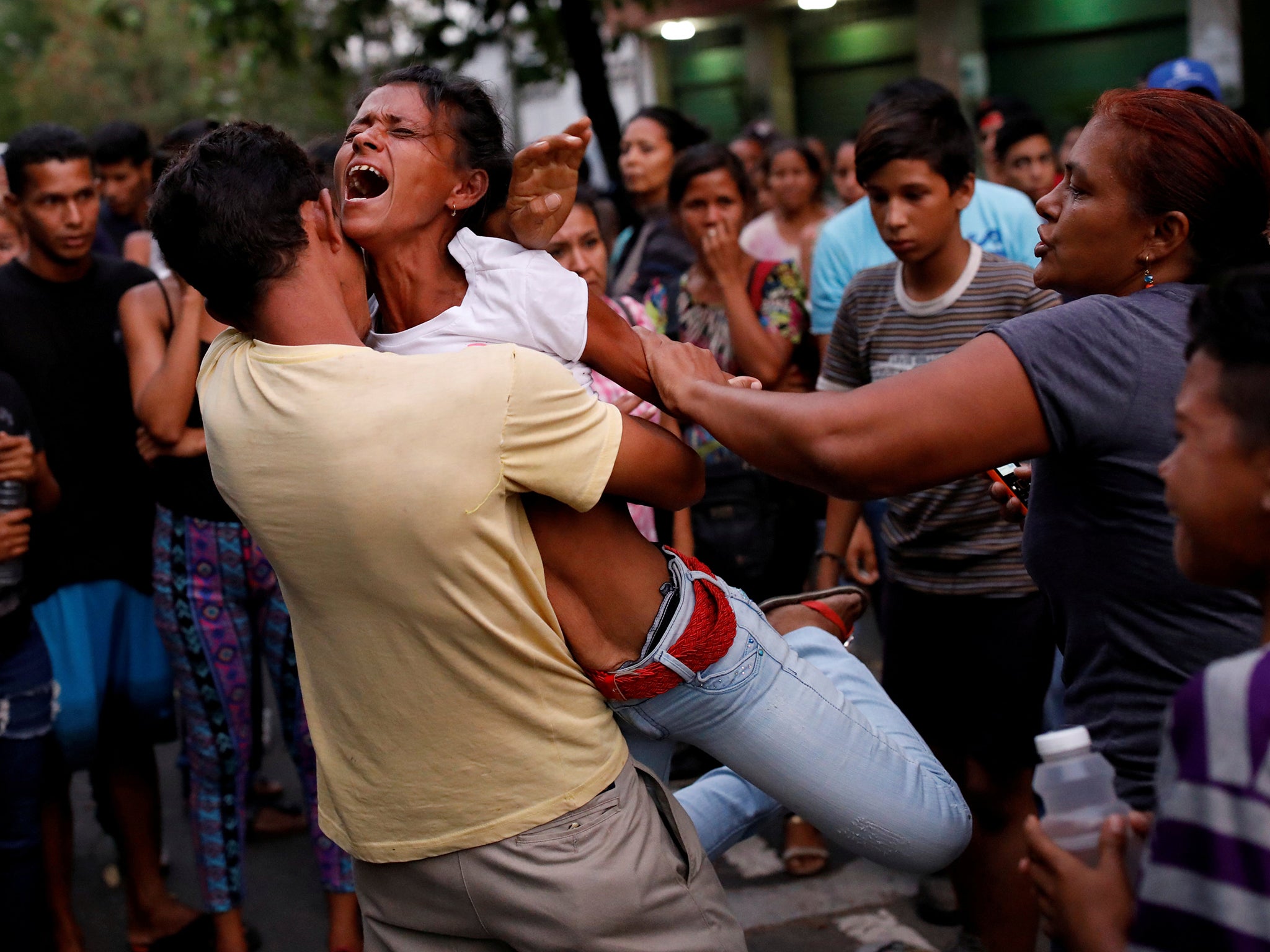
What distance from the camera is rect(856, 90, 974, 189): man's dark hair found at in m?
3.68

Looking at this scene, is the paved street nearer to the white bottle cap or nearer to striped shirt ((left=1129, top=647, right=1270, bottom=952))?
the white bottle cap

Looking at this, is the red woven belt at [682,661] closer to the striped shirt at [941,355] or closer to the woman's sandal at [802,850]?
the striped shirt at [941,355]

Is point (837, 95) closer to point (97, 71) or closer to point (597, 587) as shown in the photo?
point (597, 587)

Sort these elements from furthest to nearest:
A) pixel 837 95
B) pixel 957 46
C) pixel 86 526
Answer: pixel 837 95 → pixel 957 46 → pixel 86 526

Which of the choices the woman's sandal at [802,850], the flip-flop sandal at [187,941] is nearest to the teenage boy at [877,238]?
the woman's sandal at [802,850]

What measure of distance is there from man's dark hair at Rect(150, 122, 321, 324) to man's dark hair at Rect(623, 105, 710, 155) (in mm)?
4500

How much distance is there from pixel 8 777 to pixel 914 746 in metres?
2.51

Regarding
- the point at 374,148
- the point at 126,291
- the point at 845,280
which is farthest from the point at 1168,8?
the point at 374,148

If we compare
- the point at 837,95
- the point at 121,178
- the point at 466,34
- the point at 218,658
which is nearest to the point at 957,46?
the point at 837,95

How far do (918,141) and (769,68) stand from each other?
14.8 metres

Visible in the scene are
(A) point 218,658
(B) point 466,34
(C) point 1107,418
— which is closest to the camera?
(C) point 1107,418

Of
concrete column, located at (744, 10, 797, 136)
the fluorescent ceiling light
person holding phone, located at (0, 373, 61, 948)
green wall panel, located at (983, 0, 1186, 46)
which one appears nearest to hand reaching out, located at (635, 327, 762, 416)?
person holding phone, located at (0, 373, 61, 948)

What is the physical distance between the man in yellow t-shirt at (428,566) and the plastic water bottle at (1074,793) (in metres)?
0.73

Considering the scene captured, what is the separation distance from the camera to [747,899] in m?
4.14
